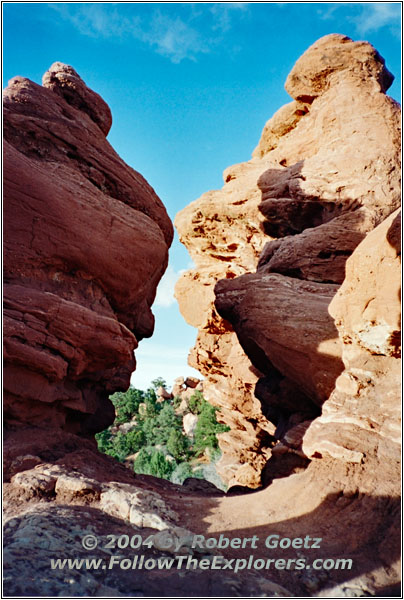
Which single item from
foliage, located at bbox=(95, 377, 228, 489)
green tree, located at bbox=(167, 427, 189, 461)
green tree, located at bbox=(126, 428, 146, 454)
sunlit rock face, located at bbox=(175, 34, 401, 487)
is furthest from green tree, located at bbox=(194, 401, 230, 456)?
sunlit rock face, located at bbox=(175, 34, 401, 487)

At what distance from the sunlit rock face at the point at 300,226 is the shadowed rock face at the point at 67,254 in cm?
557

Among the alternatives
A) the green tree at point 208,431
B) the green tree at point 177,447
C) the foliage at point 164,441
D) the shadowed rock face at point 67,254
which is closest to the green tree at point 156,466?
the foliage at point 164,441

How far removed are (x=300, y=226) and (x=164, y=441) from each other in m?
41.1

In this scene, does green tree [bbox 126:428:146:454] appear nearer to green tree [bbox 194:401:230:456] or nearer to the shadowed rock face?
green tree [bbox 194:401:230:456]

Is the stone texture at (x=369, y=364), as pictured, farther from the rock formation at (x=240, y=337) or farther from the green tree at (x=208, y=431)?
the green tree at (x=208, y=431)

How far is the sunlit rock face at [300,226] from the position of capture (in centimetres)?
1310

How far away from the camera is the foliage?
36.0m

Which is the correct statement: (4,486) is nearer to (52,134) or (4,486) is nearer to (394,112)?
(52,134)

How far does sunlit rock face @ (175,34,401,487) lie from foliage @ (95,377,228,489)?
42.8ft

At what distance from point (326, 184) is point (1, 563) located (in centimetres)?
1655

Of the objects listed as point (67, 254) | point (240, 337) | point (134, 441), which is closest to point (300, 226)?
point (240, 337)

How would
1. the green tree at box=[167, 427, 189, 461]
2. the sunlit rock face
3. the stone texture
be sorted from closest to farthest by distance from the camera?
the stone texture → the sunlit rock face → the green tree at box=[167, 427, 189, 461]

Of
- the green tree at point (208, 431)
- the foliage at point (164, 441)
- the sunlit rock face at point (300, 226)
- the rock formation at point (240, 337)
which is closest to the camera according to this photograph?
the rock formation at point (240, 337)

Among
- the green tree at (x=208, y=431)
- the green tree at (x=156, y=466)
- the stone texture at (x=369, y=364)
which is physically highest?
the stone texture at (x=369, y=364)
